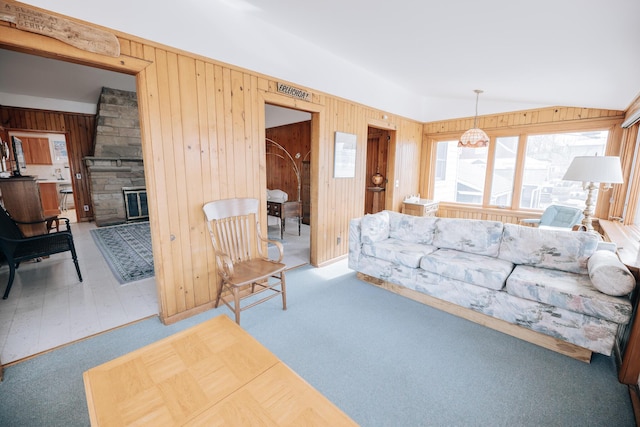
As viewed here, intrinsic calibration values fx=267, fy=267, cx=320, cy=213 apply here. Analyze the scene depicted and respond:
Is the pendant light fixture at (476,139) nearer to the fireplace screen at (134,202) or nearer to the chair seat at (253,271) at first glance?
the chair seat at (253,271)

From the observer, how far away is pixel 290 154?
710 cm

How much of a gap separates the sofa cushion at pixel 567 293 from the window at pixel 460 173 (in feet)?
9.99

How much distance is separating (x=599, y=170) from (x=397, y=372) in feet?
8.81

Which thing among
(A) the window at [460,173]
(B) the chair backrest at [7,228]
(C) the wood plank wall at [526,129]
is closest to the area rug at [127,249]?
(B) the chair backrest at [7,228]

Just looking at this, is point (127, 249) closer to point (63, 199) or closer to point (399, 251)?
point (399, 251)

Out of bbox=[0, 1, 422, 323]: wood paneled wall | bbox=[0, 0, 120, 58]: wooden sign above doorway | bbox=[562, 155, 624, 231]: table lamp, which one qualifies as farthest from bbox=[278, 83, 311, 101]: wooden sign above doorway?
bbox=[562, 155, 624, 231]: table lamp

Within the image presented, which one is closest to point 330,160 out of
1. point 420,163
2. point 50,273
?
point 420,163

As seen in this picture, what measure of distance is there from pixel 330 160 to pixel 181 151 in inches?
76.2

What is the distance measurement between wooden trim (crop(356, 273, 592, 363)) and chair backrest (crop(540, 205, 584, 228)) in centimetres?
227

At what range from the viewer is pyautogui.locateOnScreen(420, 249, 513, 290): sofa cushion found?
235 centimetres

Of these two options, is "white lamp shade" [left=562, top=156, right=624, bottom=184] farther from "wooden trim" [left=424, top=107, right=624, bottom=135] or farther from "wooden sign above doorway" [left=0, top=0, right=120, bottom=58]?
"wooden sign above doorway" [left=0, top=0, right=120, bottom=58]

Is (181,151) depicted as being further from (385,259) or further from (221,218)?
(385,259)

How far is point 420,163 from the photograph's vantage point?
18.6 feet

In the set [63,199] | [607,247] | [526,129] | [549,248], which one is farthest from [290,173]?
[63,199]
